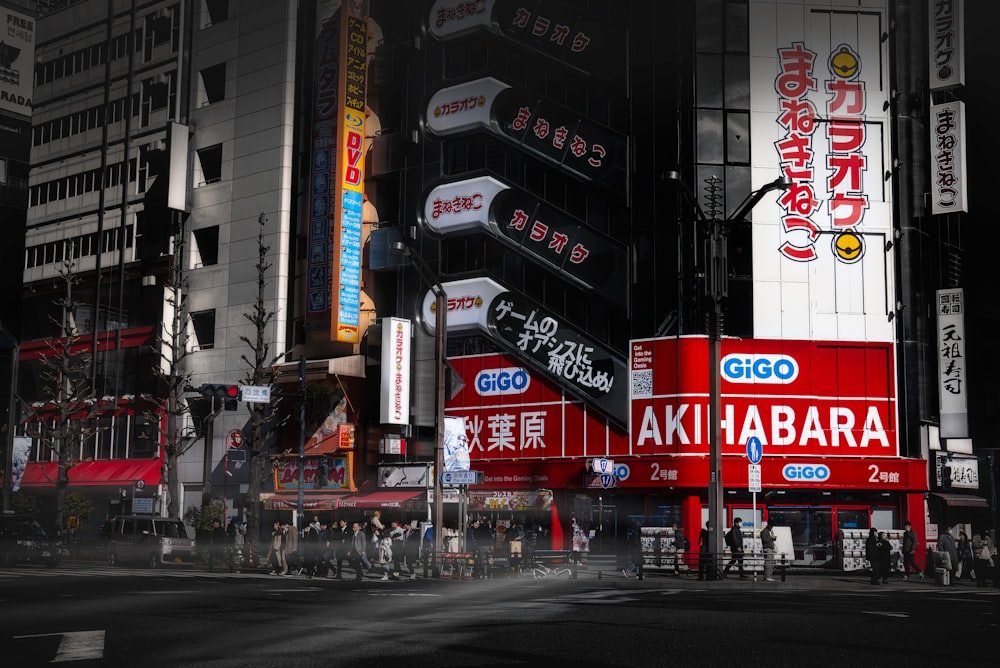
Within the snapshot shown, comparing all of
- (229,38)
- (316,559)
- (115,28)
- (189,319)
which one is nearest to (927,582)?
(316,559)

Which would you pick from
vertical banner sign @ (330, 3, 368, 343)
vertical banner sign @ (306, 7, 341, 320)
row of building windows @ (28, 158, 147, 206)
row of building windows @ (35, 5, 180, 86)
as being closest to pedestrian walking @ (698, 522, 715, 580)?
vertical banner sign @ (330, 3, 368, 343)

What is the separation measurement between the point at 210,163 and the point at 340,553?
107 ft

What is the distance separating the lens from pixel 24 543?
36.0m

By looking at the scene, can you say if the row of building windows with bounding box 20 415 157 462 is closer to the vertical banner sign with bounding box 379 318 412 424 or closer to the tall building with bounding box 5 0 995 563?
the tall building with bounding box 5 0 995 563

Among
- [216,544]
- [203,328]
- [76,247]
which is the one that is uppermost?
[76,247]

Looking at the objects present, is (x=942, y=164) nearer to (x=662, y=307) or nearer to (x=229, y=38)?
(x=662, y=307)

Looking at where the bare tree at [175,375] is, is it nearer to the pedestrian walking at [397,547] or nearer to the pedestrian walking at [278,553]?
the pedestrian walking at [397,547]

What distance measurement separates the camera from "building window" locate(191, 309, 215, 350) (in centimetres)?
5834

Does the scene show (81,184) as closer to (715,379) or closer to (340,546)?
(340,546)

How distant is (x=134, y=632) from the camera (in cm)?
1491

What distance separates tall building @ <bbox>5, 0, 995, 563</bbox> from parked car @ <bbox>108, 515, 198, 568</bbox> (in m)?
5.01

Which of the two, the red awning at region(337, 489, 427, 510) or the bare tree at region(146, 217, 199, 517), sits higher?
the bare tree at region(146, 217, 199, 517)

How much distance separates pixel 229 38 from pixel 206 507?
82.3 feet

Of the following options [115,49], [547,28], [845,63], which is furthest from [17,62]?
[845,63]
